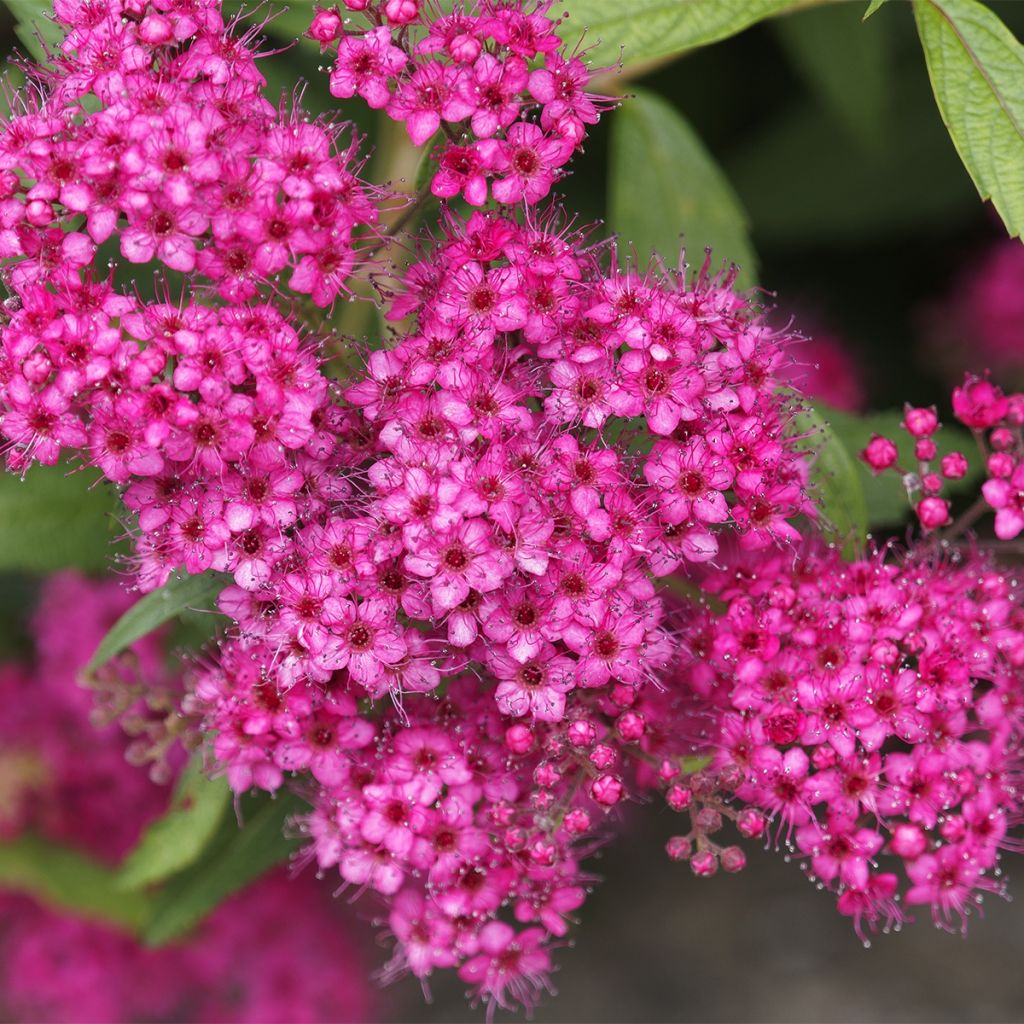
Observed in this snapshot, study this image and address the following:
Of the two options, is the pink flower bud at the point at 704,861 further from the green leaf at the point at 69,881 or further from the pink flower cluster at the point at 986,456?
the green leaf at the point at 69,881

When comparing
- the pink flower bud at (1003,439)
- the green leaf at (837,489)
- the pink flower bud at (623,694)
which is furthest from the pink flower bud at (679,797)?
the pink flower bud at (1003,439)

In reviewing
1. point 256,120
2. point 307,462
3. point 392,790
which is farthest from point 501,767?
point 256,120

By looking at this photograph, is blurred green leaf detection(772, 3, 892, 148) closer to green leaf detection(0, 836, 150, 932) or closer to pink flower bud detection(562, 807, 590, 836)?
pink flower bud detection(562, 807, 590, 836)

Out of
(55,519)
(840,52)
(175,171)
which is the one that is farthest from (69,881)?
(840,52)

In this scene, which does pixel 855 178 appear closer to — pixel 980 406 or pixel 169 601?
pixel 980 406

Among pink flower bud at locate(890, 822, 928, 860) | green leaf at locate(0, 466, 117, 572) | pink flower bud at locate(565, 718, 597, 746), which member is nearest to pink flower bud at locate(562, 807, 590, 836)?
pink flower bud at locate(565, 718, 597, 746)
